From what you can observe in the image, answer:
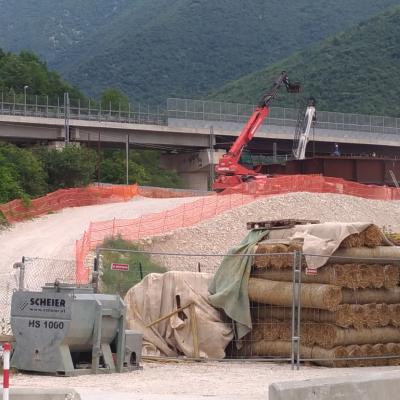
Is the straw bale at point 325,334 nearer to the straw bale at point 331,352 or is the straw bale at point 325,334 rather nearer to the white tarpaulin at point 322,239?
the straw bale at point 331,352

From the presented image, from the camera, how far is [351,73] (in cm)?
15988

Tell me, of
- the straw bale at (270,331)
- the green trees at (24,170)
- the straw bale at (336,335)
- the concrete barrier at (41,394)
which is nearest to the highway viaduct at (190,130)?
the green trees at (24,170)

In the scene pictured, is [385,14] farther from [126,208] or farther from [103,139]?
[126,208]

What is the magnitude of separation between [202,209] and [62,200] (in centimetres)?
947

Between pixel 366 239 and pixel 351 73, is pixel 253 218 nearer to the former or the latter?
pixel 366 239

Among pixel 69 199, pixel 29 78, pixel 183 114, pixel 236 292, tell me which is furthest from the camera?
pixel 29 78

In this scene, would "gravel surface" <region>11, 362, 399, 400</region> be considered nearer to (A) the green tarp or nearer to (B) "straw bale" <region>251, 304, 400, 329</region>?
(B) "straw bale" <region>251, 304, 400, 329</region>

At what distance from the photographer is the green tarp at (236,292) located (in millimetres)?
20719

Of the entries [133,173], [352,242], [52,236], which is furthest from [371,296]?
[133,173]

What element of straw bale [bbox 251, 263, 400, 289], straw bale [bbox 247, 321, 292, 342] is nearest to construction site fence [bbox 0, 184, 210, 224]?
straw bale [bbox 247, 321, 292, 342]

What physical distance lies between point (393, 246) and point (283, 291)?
2.53 meters

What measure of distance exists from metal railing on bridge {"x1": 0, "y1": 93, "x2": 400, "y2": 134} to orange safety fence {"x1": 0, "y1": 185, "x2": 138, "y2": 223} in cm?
1667

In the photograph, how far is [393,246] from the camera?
2081 centimetres

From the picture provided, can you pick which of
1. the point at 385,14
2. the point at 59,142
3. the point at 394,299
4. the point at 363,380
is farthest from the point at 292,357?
the point at 385,14
